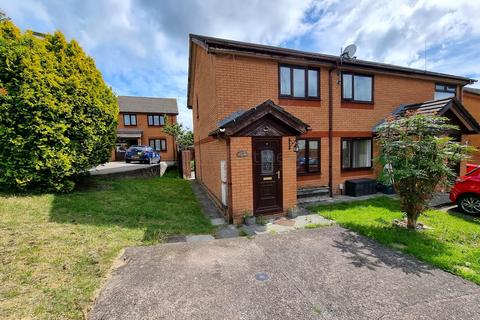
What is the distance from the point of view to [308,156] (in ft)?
30.2

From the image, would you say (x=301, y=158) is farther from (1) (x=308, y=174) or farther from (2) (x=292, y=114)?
(2) (x=292, y=114)

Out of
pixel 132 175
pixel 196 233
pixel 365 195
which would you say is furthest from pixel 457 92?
pixel 132 175

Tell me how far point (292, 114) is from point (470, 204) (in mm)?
6700

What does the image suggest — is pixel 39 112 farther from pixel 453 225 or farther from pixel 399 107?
pixel 399 107

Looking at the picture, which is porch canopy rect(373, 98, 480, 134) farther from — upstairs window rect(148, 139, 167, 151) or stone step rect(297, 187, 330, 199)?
upstairs window rect(148, 139, 167, 151)

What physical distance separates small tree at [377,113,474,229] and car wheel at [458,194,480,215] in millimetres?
2544

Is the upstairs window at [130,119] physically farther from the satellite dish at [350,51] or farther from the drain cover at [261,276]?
the drain cover at [261,276]

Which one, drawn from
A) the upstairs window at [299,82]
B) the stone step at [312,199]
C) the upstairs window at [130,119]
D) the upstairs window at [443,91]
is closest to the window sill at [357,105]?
the upstairs window at [299,82]

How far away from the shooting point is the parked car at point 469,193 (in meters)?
6.99

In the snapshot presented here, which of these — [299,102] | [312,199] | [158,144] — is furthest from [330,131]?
[158,144]

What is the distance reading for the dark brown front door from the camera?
6.66 m

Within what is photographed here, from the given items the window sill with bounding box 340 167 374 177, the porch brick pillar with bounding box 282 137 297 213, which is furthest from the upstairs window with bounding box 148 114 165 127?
the porch brick pillar with bounding box 282 137 297 213

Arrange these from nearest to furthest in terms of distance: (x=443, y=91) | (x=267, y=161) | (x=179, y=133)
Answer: (x=267, y=161), (x=443, y=91), (x=179, y=133)

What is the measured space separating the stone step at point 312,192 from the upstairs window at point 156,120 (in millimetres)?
24628
